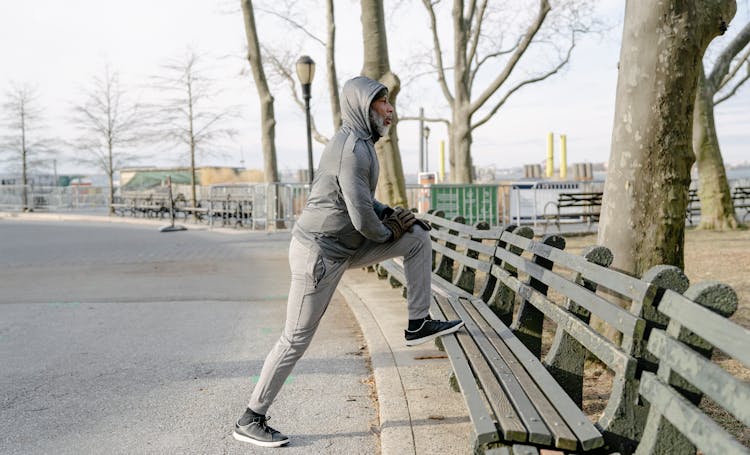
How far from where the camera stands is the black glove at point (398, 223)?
4.12 meters

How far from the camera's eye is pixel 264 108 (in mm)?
24656

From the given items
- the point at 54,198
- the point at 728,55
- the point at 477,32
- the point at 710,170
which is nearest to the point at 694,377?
the point at 710,170

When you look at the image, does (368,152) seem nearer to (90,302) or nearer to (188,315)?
(188,315)

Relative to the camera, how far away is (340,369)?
18.5 ft

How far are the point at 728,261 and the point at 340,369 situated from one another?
8610 mm

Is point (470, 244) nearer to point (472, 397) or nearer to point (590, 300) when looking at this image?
point (590, 300)

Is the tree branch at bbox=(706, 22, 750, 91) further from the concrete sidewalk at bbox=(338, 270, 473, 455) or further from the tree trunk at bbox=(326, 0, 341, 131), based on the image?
the concrete sidewalk at bbox=(338, 270, 473, 455)

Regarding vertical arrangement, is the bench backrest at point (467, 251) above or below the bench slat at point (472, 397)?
above

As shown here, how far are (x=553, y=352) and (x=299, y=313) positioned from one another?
4.27ft

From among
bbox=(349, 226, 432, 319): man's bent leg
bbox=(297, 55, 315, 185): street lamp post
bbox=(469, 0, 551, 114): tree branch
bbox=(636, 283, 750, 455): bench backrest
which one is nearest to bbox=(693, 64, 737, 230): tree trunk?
bbox=(469, 0, 551, 114): tree branch

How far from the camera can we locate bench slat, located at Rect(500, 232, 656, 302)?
2838 mm

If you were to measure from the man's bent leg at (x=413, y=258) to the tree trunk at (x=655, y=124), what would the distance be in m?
2.00

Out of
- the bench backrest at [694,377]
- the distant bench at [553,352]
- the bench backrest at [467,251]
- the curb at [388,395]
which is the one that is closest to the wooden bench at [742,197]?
the bench backrest at [467,251]

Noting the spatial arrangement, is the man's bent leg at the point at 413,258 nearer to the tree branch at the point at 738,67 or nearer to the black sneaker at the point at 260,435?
the black sneaker at the point at 260,435
